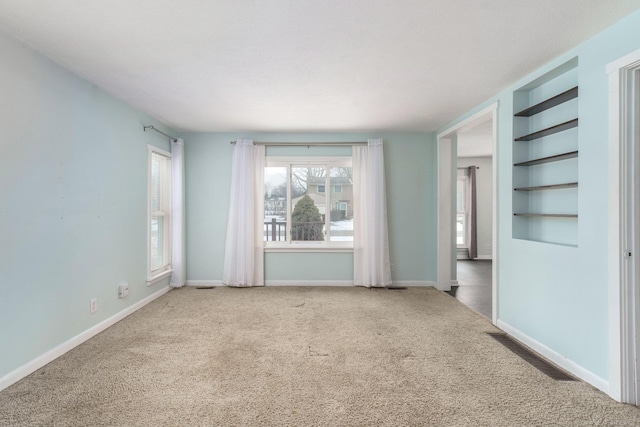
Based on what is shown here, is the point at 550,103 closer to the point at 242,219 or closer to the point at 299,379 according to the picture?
the point at 299,379

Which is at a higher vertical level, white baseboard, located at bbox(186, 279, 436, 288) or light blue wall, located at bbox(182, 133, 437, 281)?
light blue wall, located at bbox(182, 133, 437, 281)

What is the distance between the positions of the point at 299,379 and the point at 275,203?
3.13 m

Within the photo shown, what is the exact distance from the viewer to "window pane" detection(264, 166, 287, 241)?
4.86 m

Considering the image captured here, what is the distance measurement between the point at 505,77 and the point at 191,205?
14.6 feet

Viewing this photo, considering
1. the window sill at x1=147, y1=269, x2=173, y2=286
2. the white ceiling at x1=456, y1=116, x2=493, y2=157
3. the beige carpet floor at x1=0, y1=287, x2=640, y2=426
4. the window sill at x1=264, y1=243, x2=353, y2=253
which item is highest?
the white ceiling at x1=456, y1=116, x2=493, y2=157

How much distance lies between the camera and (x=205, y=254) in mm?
4746

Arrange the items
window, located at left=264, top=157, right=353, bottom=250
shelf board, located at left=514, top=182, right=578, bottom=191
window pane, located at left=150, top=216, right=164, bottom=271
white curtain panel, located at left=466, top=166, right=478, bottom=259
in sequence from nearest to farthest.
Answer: shelf board, located at left=514, top=182, right=578, bottom=191, window pane, located at left=150, top=216, right=164, bottom=271, window, located at left=264, top=157, right=353, bottom=250, white curtain panel, located at left=466, top=166, right=478, bottom=259

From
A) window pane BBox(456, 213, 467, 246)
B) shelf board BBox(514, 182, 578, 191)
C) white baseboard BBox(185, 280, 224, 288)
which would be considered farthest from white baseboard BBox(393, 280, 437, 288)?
window pane BBox(456, 213, 467, 246)

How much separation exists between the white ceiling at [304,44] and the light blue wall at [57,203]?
29 cm

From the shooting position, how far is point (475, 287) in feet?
15.7

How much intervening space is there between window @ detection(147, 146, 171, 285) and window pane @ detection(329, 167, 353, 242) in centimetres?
254

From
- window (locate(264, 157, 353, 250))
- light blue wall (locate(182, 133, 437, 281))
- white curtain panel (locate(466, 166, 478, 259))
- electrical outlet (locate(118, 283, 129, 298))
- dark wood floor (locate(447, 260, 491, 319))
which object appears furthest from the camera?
white curtain panel (locate(466, 166, 478, 259))

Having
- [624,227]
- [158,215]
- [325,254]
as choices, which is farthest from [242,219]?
[624,227]

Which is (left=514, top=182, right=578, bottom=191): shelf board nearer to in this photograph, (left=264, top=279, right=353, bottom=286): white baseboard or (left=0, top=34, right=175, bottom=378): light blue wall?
(left=264, top=279, right=353, bottom=286): white baseboard
